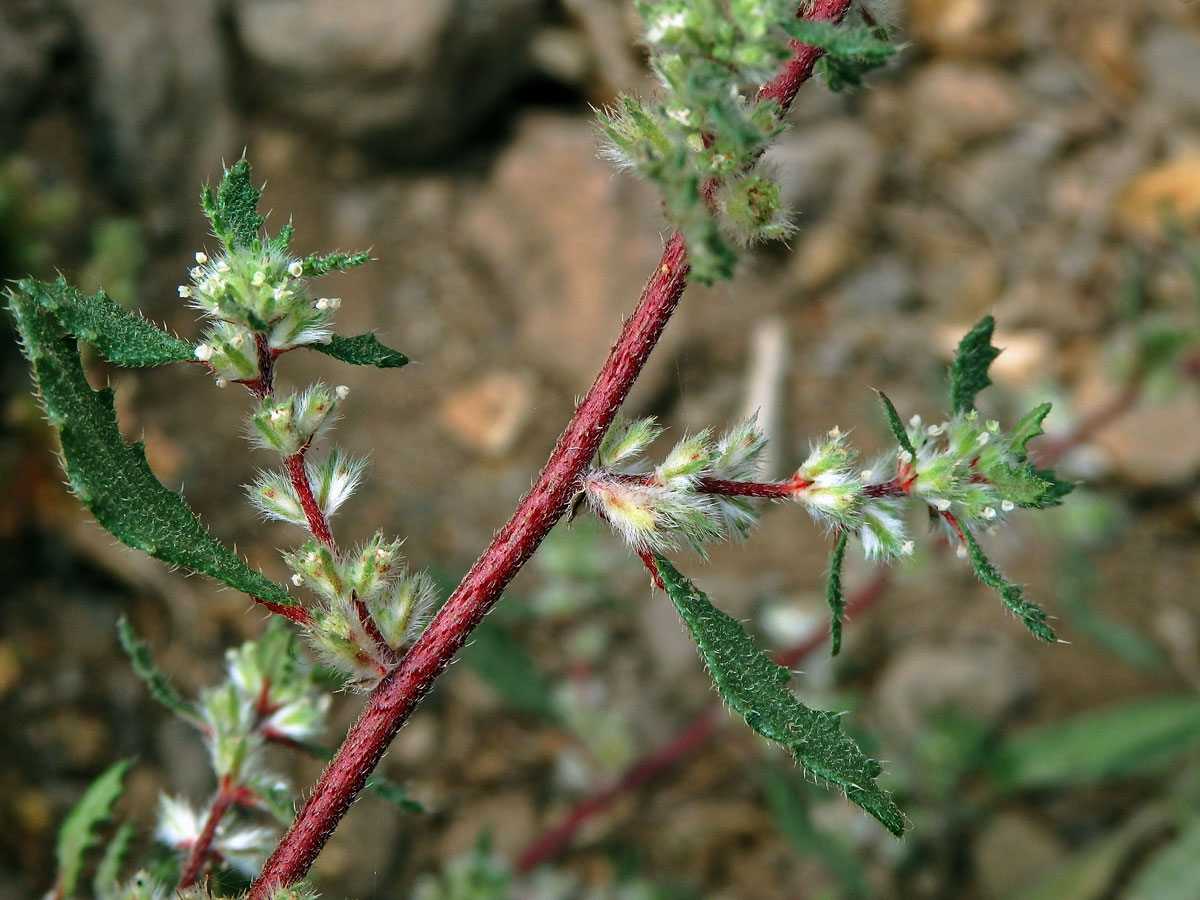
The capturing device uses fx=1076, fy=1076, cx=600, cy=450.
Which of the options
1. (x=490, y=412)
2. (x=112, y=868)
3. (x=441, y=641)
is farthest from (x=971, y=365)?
(x=490, y=412)

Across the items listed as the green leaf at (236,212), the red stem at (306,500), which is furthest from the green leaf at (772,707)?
the green leaf at (236,212)

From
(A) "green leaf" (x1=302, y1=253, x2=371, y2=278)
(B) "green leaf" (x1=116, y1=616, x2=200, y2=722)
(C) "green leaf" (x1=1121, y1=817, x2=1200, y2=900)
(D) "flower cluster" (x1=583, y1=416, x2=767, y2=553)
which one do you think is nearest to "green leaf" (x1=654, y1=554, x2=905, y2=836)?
(D) "flower cluster" (x1=583, y1=416, x2=767, y2=553)

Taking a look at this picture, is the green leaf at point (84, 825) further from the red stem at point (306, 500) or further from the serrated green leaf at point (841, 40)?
the serrated green leaf at point (841, 40)

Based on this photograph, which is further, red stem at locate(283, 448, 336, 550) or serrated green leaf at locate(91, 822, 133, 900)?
serrated green leaf at locate(91, 822, 133, 900)

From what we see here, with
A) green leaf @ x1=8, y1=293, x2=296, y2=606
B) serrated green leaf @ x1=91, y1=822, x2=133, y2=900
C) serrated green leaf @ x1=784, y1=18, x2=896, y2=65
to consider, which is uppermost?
green leaf @ x1=8, y1=293, x2=296, y2=606

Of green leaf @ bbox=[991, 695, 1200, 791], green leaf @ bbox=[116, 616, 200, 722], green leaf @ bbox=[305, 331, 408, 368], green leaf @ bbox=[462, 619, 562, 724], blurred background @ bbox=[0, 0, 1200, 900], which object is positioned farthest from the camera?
green leaf @ bbox=[991, 695, 1200, 791]

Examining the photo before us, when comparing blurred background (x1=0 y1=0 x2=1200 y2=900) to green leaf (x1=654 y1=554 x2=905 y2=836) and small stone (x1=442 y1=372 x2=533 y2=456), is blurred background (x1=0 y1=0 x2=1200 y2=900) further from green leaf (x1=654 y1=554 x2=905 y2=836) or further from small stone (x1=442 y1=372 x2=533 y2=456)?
green leaf (x1=654 y1=554 x2=905 y2=836)

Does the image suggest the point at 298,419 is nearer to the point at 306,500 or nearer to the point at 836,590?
the point at 306,500

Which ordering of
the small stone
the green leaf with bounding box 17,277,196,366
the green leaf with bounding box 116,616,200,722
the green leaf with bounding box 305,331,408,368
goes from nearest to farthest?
1. the green leaf with bounding box 17,277,196,366
2. the green leaf with bounding box 305,331,408,368
3. the green leaf with bounding box 116,616,200,722
4. the small stone
